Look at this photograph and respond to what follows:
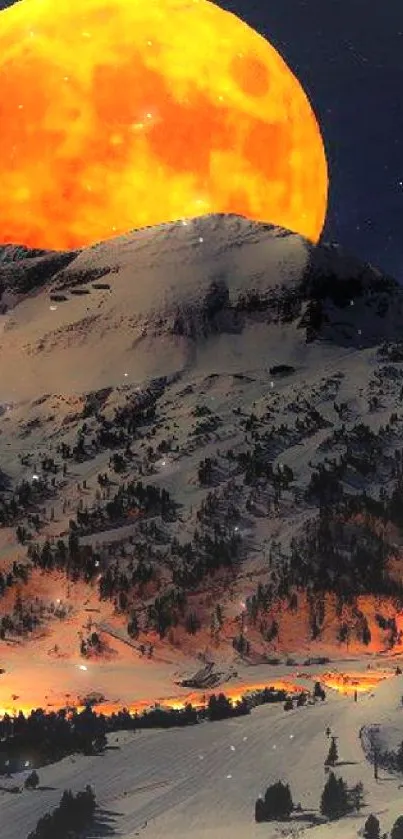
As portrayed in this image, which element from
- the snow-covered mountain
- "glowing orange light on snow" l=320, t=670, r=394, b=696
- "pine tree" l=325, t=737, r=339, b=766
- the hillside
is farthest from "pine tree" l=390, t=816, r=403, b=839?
the hillside

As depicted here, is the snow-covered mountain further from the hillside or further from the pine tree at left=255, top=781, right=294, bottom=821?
the pine tree at left=255, top=781, right=294, bottom=821

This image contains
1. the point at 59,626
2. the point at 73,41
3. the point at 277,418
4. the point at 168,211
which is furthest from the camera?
the point at 168,211

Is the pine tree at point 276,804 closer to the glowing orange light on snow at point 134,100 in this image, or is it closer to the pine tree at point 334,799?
the pine tree at point 334,799

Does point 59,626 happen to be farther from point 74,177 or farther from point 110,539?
point 74,177

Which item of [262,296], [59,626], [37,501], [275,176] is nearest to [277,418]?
A: [37,501]

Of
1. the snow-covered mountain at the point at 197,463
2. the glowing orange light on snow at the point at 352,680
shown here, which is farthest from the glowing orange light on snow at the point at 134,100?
the glowing orange light on snow at the point at 352,680

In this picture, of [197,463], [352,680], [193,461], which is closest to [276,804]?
[352,680]

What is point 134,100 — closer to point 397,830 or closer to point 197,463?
point 197,463
